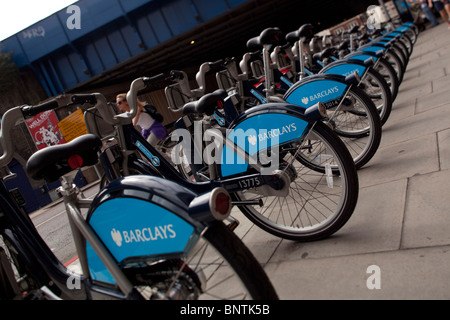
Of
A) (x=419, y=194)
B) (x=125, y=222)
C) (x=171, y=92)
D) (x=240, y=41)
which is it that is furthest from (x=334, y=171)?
(x=240, y=41)

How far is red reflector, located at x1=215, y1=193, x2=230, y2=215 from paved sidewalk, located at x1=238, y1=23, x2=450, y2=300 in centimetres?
83

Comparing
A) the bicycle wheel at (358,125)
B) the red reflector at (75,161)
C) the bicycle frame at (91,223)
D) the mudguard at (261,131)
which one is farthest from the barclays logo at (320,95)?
→ the red reflector at (75,161)

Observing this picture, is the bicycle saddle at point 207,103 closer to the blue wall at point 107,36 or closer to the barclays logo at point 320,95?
the barclays logo at point 320,95

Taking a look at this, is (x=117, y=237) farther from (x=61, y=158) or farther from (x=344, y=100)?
(x=344, y=100)

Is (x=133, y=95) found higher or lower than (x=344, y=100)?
higher

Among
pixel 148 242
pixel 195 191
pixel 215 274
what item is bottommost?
pixel 215 274

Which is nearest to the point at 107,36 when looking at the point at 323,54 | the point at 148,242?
the point at 323,54

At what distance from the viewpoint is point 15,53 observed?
1373 cm

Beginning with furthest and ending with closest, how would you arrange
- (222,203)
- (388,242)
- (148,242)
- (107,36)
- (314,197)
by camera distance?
(107,36) → (314,197) → (388,242) → (148,242) → (222,203)

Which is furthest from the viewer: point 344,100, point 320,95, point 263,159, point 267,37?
point 267,37

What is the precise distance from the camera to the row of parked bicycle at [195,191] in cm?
141

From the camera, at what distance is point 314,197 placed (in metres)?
3.01

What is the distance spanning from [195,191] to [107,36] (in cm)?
1232

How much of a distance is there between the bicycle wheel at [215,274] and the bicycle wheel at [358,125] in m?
2.02
